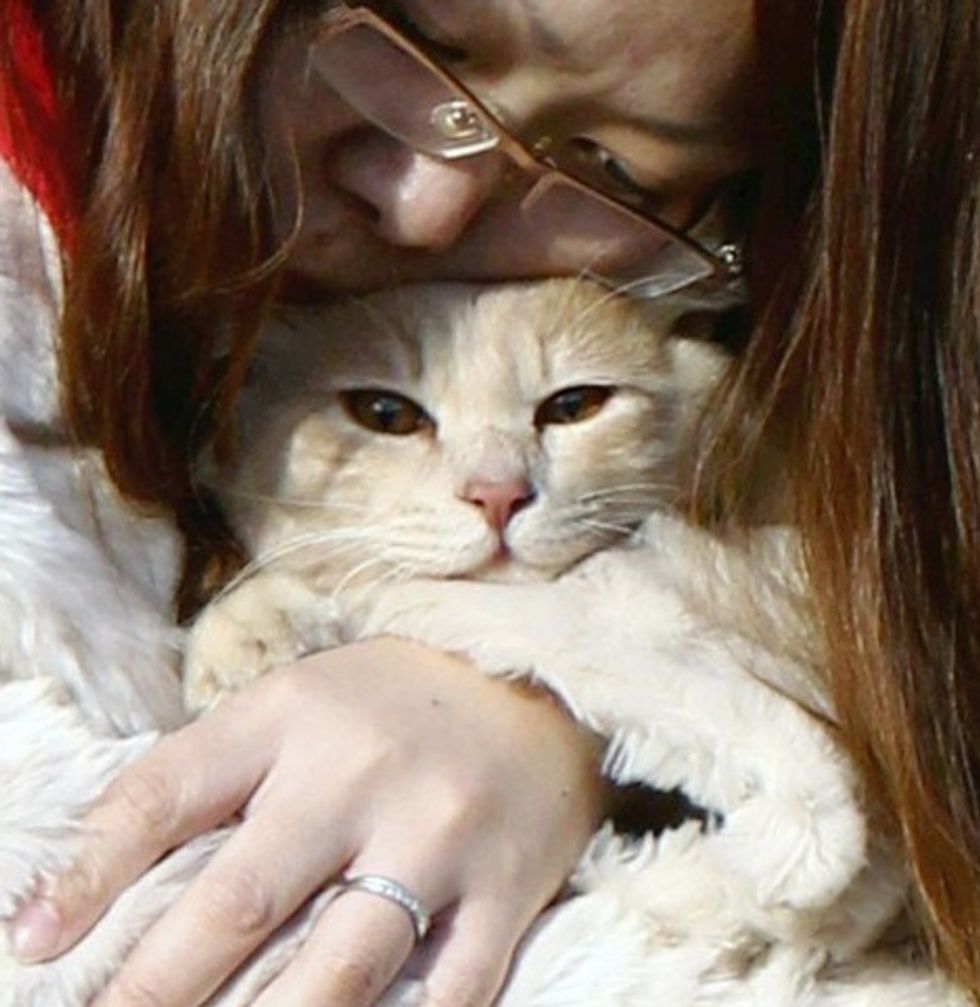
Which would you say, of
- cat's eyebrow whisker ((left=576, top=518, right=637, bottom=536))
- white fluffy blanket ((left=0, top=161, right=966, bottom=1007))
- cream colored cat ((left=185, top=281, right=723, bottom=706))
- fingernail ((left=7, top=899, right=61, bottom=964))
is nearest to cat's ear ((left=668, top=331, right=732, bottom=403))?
cream colored cat ((left=185, top=281, right=723, bottom=706))

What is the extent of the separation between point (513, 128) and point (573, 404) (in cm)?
22

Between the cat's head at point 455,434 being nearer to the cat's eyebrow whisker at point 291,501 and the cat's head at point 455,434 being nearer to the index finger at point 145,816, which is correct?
the cat's eyebrow whisker at point 291,501

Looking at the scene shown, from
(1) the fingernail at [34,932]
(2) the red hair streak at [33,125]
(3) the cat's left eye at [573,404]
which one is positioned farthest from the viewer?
(3) the cat's left eye at [573,404]

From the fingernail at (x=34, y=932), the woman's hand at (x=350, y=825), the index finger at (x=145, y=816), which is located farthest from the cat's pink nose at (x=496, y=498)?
the fingernail at (x=34, y=932)

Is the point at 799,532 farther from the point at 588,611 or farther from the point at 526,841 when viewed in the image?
the point at 526,841

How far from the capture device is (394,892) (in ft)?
3.23

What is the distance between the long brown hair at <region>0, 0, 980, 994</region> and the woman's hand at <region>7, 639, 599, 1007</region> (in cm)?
16

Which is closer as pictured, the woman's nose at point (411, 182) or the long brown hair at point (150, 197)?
the long brown hair at point (150, 197)

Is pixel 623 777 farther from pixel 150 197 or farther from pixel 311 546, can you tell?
pixel 150 197

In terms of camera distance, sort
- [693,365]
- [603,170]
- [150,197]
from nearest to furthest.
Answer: [150,197] < [603,170] < [693,365]

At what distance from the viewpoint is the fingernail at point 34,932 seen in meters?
0.90

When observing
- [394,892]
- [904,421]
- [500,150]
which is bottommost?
[394,892]

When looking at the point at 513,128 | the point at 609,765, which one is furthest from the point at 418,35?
the point at 609,765

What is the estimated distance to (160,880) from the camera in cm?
96
